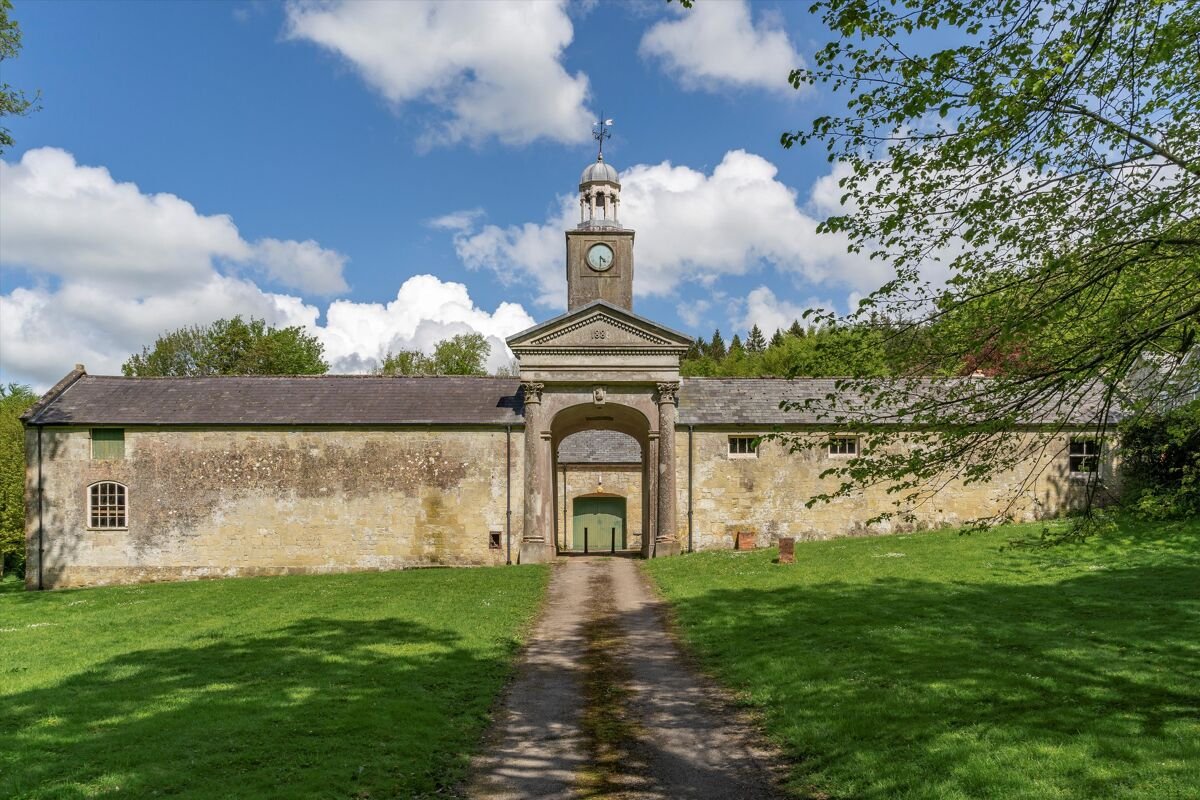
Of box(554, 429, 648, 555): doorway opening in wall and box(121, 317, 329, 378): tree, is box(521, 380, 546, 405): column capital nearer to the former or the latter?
box(554, 429, 648, 555): doorway opening in wall

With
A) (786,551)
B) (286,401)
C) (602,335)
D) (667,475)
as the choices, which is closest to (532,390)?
(602,335)

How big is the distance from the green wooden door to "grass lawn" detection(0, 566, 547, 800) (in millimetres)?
19439

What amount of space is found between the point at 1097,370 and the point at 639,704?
6.77 meters

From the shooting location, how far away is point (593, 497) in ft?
130

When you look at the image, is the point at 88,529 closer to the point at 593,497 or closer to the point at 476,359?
the point at 593,497

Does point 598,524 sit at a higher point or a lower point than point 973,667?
lower

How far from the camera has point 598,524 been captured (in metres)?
39.6

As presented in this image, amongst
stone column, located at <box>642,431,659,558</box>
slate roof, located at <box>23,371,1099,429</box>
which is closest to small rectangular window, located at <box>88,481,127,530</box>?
slate roof, located at <box>23,371,1099,429</box>

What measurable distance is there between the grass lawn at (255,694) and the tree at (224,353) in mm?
46631

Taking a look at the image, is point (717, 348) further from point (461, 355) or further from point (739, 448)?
point (739, 448)

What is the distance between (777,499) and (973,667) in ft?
58.4

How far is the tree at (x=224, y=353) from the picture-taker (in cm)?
6372

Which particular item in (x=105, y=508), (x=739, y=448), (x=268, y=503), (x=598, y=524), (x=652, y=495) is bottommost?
(x=598, y=524)

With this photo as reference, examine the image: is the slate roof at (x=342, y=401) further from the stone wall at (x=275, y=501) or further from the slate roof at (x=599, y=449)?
the slate roof at (x=599, y=449)
